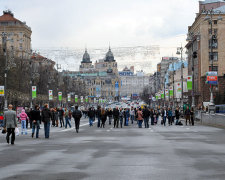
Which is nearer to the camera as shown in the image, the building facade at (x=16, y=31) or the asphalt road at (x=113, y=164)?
the asphalt road at (x=113, y=164)

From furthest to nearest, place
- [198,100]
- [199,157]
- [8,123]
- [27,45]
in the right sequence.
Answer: [27,45], [198,100], [8,123], [199,157]

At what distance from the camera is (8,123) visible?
20.6 m

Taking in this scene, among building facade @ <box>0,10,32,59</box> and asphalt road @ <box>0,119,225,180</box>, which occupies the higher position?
building facade @ <box>0,10,32,59</box>

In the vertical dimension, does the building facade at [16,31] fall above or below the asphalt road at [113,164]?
above

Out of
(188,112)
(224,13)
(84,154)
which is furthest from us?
(224,13)

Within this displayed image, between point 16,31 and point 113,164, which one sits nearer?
point 113,164

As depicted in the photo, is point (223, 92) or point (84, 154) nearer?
point (84, 154)

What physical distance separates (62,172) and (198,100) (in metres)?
83.8

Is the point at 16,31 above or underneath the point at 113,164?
above

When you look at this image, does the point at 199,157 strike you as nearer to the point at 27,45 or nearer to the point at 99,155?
the point at 99,155

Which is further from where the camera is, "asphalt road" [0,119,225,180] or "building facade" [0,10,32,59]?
"building facade" [0,10,32,59]

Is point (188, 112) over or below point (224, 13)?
below

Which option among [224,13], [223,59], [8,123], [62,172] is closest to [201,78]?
[223,59]

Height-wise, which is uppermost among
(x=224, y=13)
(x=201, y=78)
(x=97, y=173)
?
(x=224, y=13)
